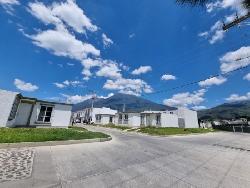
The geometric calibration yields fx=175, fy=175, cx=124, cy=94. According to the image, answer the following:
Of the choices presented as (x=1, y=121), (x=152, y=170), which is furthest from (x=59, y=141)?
(x=1, y=121)

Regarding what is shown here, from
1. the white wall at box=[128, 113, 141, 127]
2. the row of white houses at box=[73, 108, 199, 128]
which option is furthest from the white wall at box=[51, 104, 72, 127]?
the white wall at box=[128, 113, 141, 127]

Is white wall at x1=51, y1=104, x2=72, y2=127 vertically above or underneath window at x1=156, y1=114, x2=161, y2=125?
Result: underneath

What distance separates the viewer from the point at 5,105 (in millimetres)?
16797

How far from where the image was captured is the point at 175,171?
7078mm

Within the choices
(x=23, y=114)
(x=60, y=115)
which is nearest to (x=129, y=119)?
(x=60, y=115)

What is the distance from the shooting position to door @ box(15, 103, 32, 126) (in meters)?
21.3

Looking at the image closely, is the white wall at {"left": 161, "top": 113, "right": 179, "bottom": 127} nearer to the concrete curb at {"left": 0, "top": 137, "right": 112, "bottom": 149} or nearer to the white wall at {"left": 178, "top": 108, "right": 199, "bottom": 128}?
the white wall at {"left": 178, "top": 108, "right": 199, "bottom": 128}

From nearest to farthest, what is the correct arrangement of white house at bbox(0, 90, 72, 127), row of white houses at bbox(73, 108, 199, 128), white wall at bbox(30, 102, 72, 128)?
white house at bbox(0, 90, 72, 127)
white wall at bbox(30, 102, 72, 128)
row of white houses at bbox(73, 108, 199, 128)

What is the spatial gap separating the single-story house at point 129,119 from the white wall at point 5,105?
35.1 m

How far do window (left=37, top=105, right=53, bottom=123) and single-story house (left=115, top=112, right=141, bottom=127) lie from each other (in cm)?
2897

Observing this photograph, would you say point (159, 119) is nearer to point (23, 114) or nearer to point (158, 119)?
point (158, 119)

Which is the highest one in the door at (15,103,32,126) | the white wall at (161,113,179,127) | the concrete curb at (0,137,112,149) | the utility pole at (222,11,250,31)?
the utility pole at (222,11,250,31)

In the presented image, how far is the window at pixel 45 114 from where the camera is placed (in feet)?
73.4

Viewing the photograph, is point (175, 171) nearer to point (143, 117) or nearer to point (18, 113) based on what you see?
point (18, 113)
